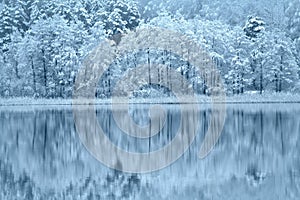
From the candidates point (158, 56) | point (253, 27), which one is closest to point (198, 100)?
point (158, 56)

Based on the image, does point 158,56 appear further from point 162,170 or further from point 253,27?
point 162,170

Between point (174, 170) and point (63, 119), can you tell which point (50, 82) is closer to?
point (63, 119)

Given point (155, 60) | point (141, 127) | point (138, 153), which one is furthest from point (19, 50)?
point (138, 153)

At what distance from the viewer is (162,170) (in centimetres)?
1303

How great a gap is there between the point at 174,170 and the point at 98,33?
3076cm

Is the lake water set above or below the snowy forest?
below

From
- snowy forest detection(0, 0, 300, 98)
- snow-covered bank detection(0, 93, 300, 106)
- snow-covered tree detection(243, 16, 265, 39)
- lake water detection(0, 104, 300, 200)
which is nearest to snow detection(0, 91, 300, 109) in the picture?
snow-covered bank detection(0, 93, 300, 106)

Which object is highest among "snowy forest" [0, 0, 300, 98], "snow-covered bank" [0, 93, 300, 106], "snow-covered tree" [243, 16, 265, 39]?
"snow-covered tree" [243, 16, 265, 39]

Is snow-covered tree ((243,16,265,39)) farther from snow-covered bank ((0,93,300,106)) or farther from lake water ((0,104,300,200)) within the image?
lake water ((0,104,300,200))

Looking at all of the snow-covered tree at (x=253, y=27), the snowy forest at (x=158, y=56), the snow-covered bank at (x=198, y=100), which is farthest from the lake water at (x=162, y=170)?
the snow-covered tree at (x=253, y=27)

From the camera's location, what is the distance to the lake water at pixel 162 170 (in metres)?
10.7

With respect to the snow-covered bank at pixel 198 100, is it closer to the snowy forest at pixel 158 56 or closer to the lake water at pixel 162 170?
the snowy forest at pixel 158 56

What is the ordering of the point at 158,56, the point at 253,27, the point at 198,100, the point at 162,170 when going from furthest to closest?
the point at 253,27 → the point at 158,56 → the point at 198,100 → the point at 162,170

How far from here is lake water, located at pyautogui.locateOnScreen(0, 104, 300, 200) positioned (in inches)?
421
